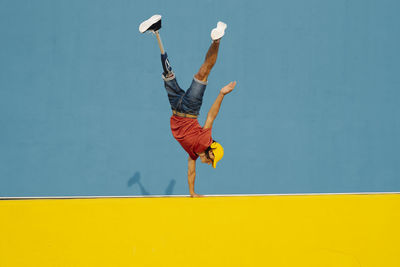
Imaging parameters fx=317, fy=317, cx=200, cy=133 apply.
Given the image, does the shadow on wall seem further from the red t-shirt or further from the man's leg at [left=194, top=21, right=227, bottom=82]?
the man's leg at [left=194, top=21, right=227, bottom=82]

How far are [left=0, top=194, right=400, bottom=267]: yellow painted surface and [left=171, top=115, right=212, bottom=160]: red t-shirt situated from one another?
552mm

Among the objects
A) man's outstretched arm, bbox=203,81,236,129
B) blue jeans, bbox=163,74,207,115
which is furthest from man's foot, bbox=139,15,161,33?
man's outstretched arm, bbox=203,81,236,129

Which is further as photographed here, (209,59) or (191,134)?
(191,134)

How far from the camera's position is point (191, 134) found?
2.38m

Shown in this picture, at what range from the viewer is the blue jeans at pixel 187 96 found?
2373 mm

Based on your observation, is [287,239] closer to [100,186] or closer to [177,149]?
[177,149]

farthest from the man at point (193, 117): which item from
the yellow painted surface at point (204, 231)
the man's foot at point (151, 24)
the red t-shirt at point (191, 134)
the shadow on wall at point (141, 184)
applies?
the shadow on wall at point (141, 184)

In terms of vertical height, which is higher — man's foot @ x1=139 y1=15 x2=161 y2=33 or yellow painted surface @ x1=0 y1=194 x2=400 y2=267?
man's foot @ x1=139 y1=15 x2=161 y2=33

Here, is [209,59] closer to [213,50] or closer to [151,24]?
[213,50]

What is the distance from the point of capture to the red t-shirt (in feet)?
7.75

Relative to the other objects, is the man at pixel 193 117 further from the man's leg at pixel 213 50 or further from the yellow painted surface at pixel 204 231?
the yellow painted surface at pixel 204 231

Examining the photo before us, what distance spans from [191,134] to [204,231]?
771 mm

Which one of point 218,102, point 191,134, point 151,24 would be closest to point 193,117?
point 191,134

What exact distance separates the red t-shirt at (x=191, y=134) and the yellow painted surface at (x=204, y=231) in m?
0.55
